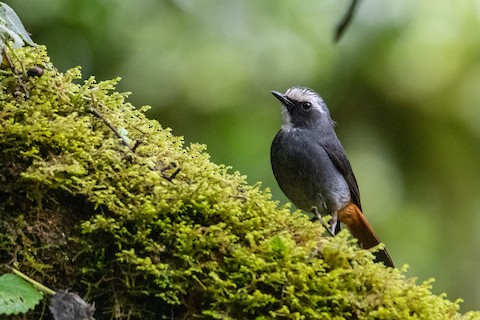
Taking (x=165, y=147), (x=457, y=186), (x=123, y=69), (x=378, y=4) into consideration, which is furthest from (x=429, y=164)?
(x=165, y=147)

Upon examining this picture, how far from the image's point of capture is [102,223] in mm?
1935

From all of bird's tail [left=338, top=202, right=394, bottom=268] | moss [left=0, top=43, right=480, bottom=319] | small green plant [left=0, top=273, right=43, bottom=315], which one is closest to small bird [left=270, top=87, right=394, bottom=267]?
bird's tail [left=338, top=202, right=394, bottom=268]

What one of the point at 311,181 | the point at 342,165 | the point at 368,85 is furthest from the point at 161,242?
the point at 368,85

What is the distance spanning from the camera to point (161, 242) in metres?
1.96

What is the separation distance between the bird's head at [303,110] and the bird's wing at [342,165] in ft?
0.80

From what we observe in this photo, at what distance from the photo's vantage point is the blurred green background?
6629mm

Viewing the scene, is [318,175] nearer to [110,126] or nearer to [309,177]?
[309,177]

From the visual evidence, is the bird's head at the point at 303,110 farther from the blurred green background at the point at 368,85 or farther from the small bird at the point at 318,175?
the blurred green background at the point at 368,85

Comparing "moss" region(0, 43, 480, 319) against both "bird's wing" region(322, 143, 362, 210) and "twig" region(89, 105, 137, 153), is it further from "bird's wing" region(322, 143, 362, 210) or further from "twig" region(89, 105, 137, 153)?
"bird's wing" region(322, 143, 362, 210)

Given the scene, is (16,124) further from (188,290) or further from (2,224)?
(188,290)

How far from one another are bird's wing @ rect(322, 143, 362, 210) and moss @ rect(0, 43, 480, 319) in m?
2.53

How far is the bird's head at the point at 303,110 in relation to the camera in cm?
493

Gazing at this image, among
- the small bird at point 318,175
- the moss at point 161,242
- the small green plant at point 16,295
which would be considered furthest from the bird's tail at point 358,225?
the small green plant at point 16,295

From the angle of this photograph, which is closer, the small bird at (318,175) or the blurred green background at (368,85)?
the small bird at (318,175)
